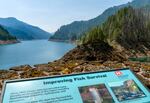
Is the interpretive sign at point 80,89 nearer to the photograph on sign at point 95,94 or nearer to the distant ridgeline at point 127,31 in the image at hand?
the photograph on sign at point 95,94

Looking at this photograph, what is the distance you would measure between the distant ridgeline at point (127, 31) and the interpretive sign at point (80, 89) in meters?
111

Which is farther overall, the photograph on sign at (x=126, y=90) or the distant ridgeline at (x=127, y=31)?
the distant ridgeline at (x=127, y=31)

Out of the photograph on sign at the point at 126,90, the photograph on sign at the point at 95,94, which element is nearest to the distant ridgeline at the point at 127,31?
the photograph on sign at the point at 126,90

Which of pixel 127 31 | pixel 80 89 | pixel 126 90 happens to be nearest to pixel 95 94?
pixel 80 89

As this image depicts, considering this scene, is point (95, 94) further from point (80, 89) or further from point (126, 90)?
point (126, 90)

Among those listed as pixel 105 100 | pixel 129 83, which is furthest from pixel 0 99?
pixel 129 83

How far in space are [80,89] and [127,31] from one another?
137771 mm

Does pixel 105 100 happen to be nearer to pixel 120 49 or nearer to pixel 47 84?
pixel 47 84

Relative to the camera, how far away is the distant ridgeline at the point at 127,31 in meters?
126

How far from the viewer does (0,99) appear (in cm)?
768

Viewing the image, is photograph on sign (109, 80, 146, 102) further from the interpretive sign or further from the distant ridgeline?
the distant ridgeline

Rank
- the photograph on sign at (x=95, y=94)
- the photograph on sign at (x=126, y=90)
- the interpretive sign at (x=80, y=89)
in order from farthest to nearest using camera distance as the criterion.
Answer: the photograph on sign at (x=126, y=90) < the photograph on sign at (x=95, y=94) < the interpretive sign at (x=80, y=89)

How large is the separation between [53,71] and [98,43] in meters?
69.1

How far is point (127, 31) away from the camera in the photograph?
14262 centimetres
